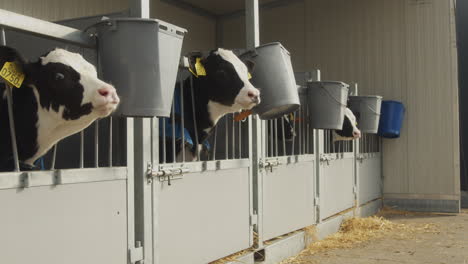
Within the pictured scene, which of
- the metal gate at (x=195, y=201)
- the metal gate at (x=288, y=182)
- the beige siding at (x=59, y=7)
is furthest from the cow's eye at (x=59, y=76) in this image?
the beige siding at (x=59, y=7)

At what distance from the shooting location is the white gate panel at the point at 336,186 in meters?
5.82

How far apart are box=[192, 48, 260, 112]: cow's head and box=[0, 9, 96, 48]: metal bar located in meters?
1.11

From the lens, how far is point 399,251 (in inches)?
200

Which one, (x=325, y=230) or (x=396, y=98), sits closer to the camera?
(x=325, y=230)

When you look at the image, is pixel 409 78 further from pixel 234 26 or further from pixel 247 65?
pixel 247 65

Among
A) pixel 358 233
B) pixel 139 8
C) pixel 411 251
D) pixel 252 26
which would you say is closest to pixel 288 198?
pixel 411 251

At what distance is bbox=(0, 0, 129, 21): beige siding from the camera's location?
6.79 m

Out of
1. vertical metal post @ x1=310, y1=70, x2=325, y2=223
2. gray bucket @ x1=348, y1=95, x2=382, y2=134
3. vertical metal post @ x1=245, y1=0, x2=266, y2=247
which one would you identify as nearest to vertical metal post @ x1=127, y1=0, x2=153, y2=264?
vertical metal post @ x1=245, y1=0, x2=266, y2=247

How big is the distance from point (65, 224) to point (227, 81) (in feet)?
5.13

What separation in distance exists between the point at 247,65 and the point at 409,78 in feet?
17.7

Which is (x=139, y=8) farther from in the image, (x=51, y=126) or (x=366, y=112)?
(x=366, y=112)

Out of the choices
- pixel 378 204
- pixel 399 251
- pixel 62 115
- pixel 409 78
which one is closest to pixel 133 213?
pixel 62 115

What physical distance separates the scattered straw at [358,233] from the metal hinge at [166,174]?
1.80 m

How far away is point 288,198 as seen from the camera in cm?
489
